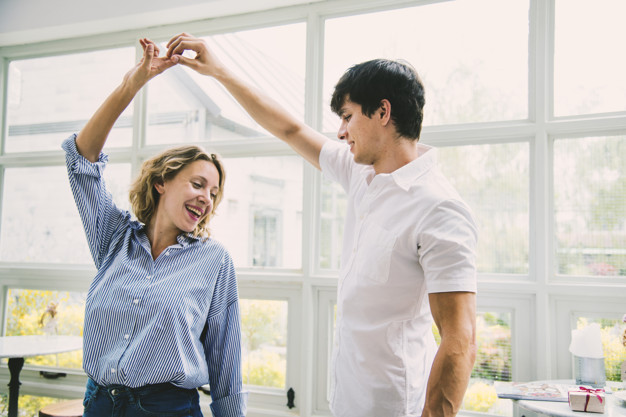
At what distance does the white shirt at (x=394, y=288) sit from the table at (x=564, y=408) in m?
0.53

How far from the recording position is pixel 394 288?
53.3 inches

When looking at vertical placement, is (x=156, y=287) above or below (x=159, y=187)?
below

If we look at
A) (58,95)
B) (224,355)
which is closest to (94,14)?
(58,95)

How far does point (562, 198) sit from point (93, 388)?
2.00 m

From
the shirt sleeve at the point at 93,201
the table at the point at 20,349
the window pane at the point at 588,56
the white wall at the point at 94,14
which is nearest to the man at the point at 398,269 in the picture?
the shirt sleeve at the point at 93,201

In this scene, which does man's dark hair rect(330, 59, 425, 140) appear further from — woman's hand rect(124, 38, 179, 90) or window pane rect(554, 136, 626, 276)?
window pane rect(554, 136, 626, 276)

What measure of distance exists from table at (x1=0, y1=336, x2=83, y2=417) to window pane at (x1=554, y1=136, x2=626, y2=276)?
7.85 ft

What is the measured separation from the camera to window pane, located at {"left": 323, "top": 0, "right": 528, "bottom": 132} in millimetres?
2385

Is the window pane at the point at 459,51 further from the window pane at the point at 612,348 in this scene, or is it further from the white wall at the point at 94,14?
the window pane at the point at 612,348

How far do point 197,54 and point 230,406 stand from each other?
1.20 m

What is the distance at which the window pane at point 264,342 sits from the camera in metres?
2.69

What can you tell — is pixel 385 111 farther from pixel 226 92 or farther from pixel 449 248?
pixel 226 92

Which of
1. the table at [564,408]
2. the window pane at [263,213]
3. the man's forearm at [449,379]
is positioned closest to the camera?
the man's forearm at [449,379]

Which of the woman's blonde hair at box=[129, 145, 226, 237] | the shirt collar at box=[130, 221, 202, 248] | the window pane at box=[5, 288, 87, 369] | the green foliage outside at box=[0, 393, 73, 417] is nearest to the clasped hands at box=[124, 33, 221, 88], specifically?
the woman's blonde hair at box=[129, 145, 226, 237]
